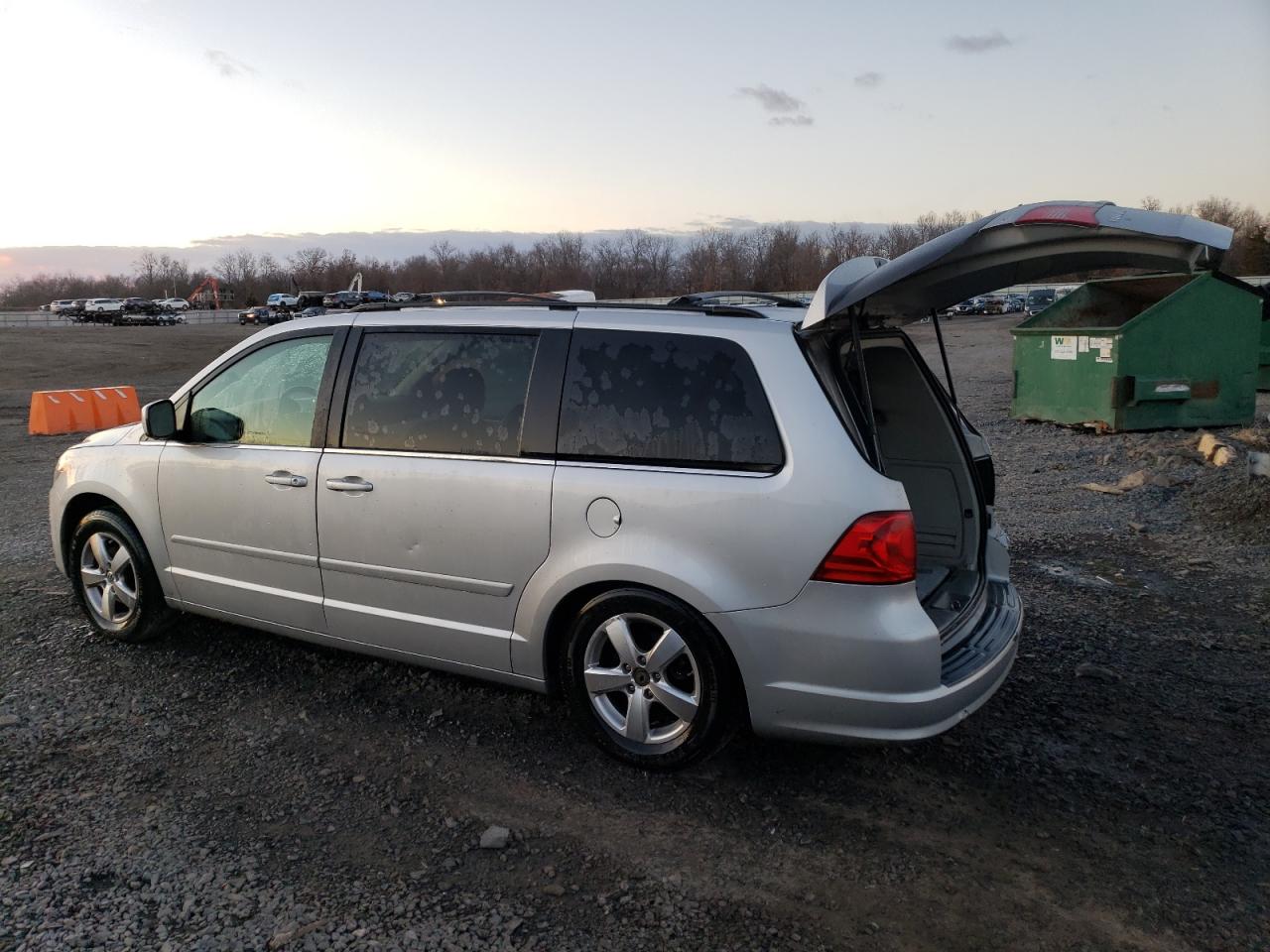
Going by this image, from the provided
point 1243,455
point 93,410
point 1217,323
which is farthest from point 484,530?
point 93,410

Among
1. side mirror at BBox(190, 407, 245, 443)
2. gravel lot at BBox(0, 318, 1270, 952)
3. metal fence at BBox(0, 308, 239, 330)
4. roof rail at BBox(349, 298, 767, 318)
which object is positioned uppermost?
roof rail at BBox(349, 298, 767, 318)

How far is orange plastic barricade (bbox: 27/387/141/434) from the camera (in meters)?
14.6

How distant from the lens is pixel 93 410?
49.6 ft

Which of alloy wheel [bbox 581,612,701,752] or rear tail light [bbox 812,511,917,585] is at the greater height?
rear tail light [bbox 812,511,917,585]

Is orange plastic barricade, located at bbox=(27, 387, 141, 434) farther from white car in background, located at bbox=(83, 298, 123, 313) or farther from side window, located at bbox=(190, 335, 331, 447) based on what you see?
white car in background, located at bbox=(83, 298, 123, 313)

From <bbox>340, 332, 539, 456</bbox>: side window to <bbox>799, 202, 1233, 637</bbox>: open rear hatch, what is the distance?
1.18 meters

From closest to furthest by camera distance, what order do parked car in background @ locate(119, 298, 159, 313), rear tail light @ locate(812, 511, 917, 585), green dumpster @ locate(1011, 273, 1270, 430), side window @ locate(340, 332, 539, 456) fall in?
rear tail light @ locate(812, 511, 917, 585)
side window @ locate(340, 332, 539, 456)
green dumpster @ locate(1011, 273, 1270, 430)
parked car in background @ locate(119, 298, 159, 313)

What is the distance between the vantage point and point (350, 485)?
13.3ft

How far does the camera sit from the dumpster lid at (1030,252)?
2951 mm

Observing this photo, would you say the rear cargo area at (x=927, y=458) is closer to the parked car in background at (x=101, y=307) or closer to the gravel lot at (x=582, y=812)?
the gravel lot at (x=582, y=812)

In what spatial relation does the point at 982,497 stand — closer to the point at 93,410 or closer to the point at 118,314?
the point at 93,410

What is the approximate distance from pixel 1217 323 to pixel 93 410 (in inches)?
621

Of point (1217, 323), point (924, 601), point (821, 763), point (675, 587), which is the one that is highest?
point (1217, 323)

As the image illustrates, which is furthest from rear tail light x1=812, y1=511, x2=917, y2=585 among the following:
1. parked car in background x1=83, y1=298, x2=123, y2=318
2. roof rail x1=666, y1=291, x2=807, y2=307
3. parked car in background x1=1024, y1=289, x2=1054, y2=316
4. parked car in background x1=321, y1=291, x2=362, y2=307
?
parked car in background x1=83, y1=298, x2=123, y2=318
